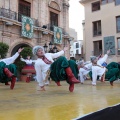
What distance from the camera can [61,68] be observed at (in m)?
5.08

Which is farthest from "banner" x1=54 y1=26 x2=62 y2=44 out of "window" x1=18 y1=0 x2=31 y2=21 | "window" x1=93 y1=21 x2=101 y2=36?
"window" x1=93 y1=21 x2=101 y2=36

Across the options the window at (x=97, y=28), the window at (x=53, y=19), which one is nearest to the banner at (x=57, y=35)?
the window at (x=53, y=19)

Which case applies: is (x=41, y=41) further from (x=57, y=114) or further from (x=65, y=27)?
(x=57, y=114)

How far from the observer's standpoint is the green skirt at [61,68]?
5043 millimetres

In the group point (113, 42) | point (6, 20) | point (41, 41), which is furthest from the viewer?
point (113, 42)

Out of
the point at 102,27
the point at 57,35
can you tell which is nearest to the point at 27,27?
the point at 57,35

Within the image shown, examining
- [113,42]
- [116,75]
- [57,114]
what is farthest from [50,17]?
[57,114]

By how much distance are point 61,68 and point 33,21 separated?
37.5ft

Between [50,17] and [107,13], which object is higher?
[107,13]

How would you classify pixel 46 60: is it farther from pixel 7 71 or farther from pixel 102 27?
pixel 102 27

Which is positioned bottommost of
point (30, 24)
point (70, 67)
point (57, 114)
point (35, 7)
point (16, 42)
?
point (57, 114)

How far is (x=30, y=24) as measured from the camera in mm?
15219

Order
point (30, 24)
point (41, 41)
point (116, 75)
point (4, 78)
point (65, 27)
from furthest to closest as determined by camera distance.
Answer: point (65, 27)
point (41, 41)
point (30, 24)
point (116, 75)
point (4, 78)

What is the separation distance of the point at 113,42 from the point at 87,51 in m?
3.69
